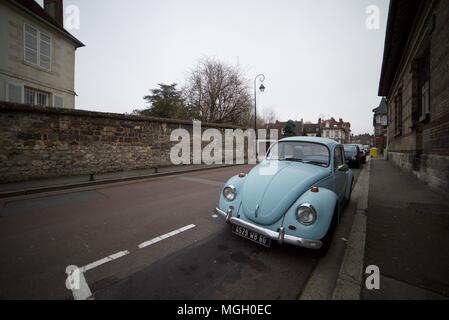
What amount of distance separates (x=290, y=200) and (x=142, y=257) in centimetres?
219

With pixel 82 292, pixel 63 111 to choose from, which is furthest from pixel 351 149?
pixel 63 111

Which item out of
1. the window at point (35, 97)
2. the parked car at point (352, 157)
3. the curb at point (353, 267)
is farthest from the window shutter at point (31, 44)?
the parked car at point (352, 157)

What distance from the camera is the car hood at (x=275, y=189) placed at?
9.53 feet

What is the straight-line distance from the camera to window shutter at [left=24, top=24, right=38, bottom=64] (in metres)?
13.2

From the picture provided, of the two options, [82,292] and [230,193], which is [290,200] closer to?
[230,193]

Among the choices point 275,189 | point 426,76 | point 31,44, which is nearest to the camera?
point 275,189

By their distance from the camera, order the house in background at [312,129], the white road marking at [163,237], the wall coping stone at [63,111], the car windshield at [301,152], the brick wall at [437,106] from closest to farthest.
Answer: the white road marking at [163,237] → the car windshield at [301,152] → the brick wall at [437,106] → the wall coping stone at [63,111] → the house in background at [312,129]

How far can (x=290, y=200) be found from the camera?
9.61 feet

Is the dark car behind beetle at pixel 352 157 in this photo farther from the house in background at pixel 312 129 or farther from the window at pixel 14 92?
the house in background at pixel 312 129

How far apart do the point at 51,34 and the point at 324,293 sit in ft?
68.1

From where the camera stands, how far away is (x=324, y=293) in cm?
215

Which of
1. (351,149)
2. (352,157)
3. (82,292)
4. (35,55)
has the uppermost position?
(35,55)

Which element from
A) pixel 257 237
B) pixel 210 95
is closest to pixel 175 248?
pixel 257 237

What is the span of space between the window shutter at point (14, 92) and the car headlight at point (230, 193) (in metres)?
15.8
